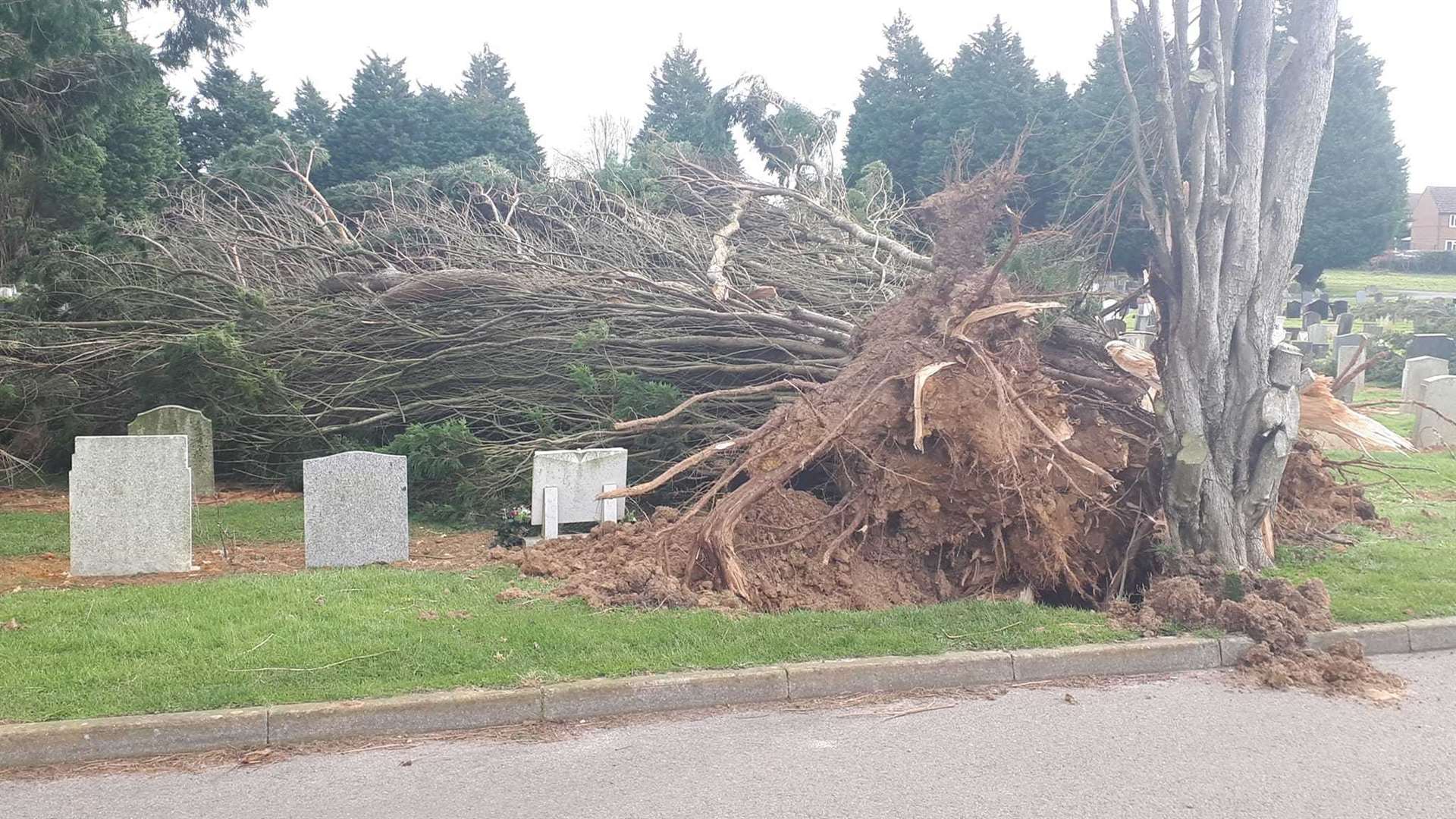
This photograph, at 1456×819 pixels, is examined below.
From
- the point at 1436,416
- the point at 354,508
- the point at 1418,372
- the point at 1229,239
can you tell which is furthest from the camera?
the point at 1418,372

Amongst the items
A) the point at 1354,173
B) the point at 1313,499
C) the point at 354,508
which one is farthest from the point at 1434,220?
the point at 354,508

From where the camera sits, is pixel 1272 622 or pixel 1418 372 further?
pixel 1418 372

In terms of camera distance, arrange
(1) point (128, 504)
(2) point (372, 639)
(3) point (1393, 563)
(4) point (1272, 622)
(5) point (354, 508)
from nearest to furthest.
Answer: (2) point (372, 639) < (4) point (1272, 622) < (1) point (128, 504) < (3) point (1393, 563) < (5) point (354, 508)

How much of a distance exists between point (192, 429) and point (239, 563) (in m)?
3.50

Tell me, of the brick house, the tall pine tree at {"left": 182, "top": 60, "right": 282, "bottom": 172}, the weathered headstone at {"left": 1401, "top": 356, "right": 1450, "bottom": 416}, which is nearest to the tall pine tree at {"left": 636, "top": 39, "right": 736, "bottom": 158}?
the tall pine tree at {"left": 182, "top": 60, "right": 282, "bottom": 172}

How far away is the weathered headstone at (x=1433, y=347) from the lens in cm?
2000

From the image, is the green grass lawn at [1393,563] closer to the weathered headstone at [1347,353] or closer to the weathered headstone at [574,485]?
the weathered headstone at [574,485]

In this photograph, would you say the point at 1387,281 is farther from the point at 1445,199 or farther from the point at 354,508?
the point at 354,508

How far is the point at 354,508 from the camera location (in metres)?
8.02

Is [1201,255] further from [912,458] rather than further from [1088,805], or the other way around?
[1088,805]

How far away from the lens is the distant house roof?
73.4 metres

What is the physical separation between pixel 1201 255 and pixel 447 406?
7.70 m

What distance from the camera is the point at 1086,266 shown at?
8898 millimetres

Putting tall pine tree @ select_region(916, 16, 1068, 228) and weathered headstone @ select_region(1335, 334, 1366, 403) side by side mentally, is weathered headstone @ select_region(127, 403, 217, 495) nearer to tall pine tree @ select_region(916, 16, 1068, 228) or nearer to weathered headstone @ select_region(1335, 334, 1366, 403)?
weathered headstone @ select_region(1335, 334, 1366, 403)
